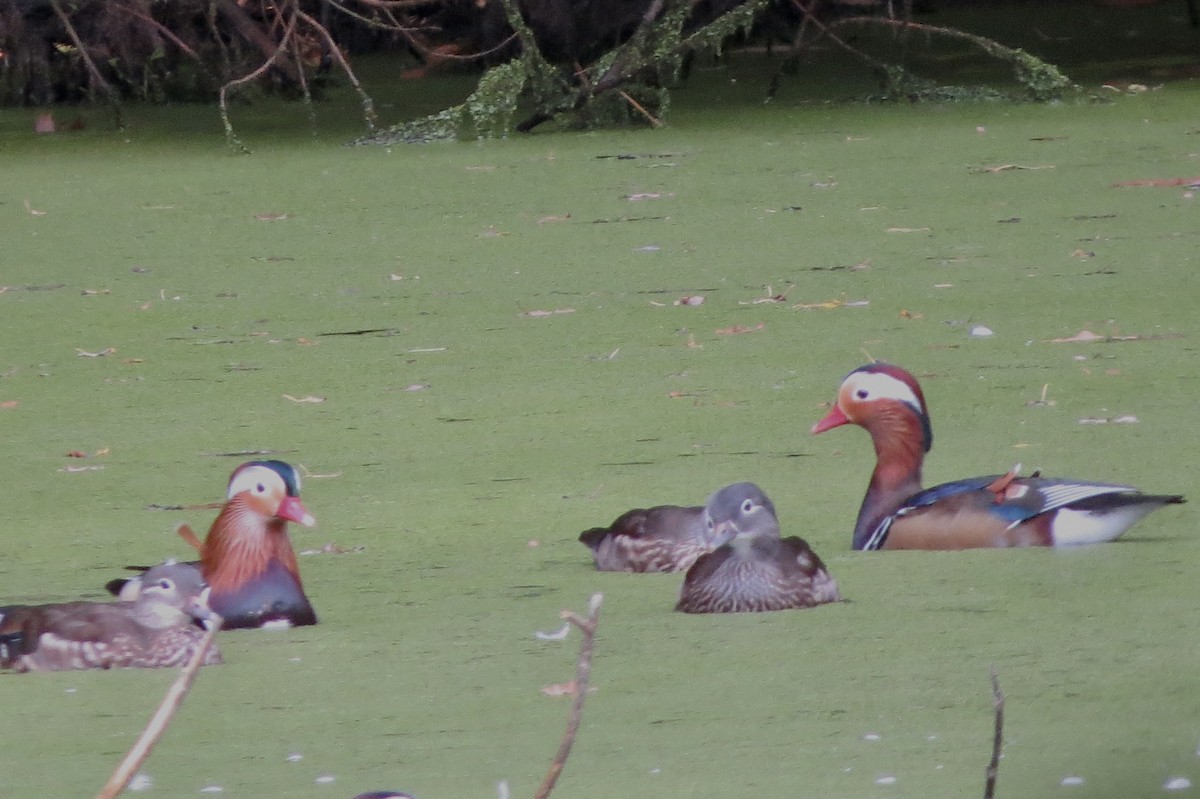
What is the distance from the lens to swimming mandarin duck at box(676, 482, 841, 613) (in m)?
4.52

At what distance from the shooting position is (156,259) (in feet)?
30.3

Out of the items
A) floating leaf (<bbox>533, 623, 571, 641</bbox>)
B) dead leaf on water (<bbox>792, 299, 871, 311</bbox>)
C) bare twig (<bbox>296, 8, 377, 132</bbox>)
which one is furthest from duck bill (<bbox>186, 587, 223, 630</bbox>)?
bare twig (<bbox>296, 8, 377, 132</bbox>)

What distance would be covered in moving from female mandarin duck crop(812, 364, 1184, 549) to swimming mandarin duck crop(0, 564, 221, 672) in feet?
5.11

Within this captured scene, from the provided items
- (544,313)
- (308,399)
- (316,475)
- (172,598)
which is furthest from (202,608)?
(544,313)

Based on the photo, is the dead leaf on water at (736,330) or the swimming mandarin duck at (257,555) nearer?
the swimming mandarin duck at (257,555)

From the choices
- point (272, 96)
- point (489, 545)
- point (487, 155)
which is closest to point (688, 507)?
point (489, 545)

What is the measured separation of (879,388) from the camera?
5355 mm

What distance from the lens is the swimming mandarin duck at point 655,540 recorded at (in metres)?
5.02

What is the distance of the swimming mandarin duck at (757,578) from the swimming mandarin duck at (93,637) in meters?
0.95

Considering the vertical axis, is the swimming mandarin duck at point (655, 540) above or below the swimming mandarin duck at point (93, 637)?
below

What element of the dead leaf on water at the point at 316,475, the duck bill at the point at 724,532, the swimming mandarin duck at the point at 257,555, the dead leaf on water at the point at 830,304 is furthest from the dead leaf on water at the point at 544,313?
the duck bill at the point at 724,532

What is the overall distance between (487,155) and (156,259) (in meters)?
2.29

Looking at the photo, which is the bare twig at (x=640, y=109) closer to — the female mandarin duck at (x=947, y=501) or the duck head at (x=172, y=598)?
the female mandarin duck at (x=947, y=501)

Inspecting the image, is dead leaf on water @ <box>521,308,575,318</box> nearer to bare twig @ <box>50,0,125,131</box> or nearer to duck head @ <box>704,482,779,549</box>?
duck head @ <box>704,482,779,549</box>
